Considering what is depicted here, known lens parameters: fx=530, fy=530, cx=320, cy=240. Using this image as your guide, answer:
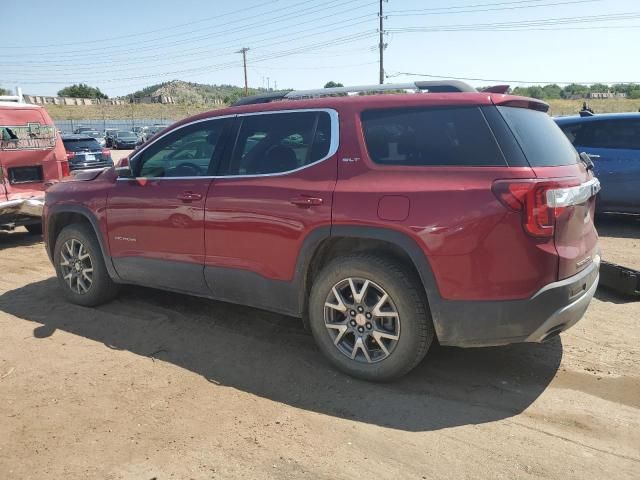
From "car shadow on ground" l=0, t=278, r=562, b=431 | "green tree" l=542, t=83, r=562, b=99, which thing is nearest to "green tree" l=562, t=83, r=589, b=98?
"green tree" l=542, t=83, r=562, b=99

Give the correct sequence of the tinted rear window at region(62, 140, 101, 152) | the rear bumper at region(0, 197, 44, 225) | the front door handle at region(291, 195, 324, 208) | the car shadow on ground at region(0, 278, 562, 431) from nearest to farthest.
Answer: the car shadow on ground at region(0, 278, 562, 431), the front door handle at region(291, 195, 324, 208), the rear bumper at region(0, 197, 44, 225), the tinted rear window at region(62, 140, 101, 152)

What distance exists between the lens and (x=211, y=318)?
4.69 meters

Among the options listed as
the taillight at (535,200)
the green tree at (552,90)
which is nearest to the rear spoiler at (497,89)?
the taillight at (535,200)

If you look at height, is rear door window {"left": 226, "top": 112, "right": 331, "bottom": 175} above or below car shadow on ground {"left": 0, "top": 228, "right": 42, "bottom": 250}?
above

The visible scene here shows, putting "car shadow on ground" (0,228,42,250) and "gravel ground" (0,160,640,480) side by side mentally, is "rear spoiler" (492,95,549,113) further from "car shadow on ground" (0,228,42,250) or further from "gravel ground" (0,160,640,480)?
"car shadow on ground" (0,228,42,250)

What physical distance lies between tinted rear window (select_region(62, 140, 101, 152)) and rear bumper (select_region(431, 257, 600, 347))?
14.9 meters

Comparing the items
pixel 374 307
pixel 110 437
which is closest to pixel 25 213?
pixel 110 437

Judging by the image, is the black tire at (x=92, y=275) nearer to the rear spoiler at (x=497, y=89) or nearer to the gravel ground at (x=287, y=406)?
the gravel ground at (x=287, y=406)

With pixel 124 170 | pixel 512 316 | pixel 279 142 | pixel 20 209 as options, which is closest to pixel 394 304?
pixel 512 316

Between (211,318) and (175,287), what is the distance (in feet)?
1.54

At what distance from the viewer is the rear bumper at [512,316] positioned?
3006mm

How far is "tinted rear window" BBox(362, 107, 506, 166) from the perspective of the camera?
309 centimetres

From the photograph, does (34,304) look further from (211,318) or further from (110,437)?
(110,437)

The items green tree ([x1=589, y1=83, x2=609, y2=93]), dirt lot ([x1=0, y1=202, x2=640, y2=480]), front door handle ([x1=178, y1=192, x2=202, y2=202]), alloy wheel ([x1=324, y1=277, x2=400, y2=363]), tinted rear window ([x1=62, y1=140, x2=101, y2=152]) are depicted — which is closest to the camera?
dirt lot ([x1=0, y1=202, x2=640, y2=480])
